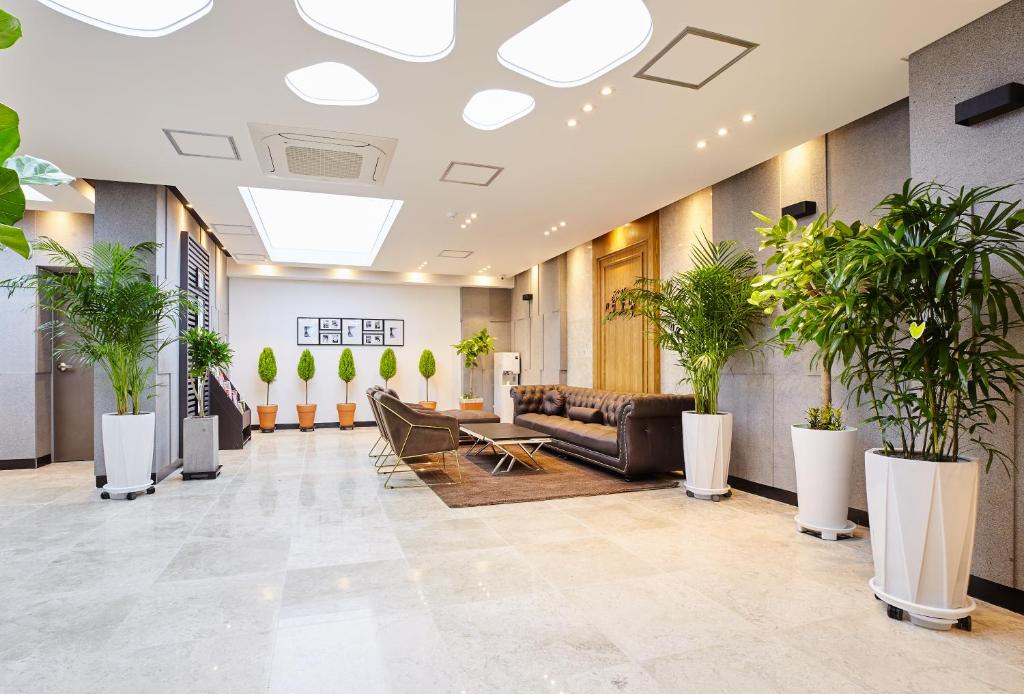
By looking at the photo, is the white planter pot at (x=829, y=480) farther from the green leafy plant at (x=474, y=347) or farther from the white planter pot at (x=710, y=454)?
the green leafy plant at (x=474, y=347)

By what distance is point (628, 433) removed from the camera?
237 inches

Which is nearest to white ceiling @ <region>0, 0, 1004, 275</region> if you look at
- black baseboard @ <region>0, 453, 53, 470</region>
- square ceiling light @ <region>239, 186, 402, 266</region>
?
square ceiling light @ <region>239, 186, 402, 266</region>

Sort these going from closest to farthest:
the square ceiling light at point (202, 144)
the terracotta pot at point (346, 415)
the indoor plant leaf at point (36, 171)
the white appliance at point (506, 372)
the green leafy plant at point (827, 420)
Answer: the indoor plant leaf at point (36, 171) → the green leafy plant at point (827, 420) → the square ceiling light at point (202, 144) → the terracotta pot at point (346, 415) → the white appliance at point (506, 372)

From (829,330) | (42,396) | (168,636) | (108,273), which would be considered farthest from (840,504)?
(42,396)

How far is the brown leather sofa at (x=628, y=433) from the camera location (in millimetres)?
6051

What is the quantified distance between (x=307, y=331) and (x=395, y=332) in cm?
187

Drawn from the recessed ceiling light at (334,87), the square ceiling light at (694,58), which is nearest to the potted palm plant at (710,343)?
the square ceiling light at (694,58)

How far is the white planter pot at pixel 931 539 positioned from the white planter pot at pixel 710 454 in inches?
95.0

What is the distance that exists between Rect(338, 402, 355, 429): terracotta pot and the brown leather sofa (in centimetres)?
544

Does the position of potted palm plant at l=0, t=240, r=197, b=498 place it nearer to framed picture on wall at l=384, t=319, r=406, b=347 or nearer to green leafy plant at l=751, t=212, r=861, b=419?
green leafy plant at l=751, t=212, r=861, b=419

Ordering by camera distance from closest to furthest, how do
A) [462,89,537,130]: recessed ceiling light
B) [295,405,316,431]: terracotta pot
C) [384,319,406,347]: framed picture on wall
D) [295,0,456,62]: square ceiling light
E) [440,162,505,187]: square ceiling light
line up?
[295,0,456,62]: square ceiling light → [462,89,537,130]: recessed ceiling light → [440,162,505,187]: square ceiling light → [295,405,316,431]: terracotta pot → [384,319,406,347]: framed picture on wall

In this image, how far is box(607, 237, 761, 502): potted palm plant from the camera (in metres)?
5.37

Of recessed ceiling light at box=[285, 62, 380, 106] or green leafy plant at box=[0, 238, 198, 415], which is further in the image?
green leafy plant at box=[0, 238, 198, 415]

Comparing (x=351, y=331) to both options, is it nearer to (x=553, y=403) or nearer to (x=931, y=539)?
(x=553, y=403)
